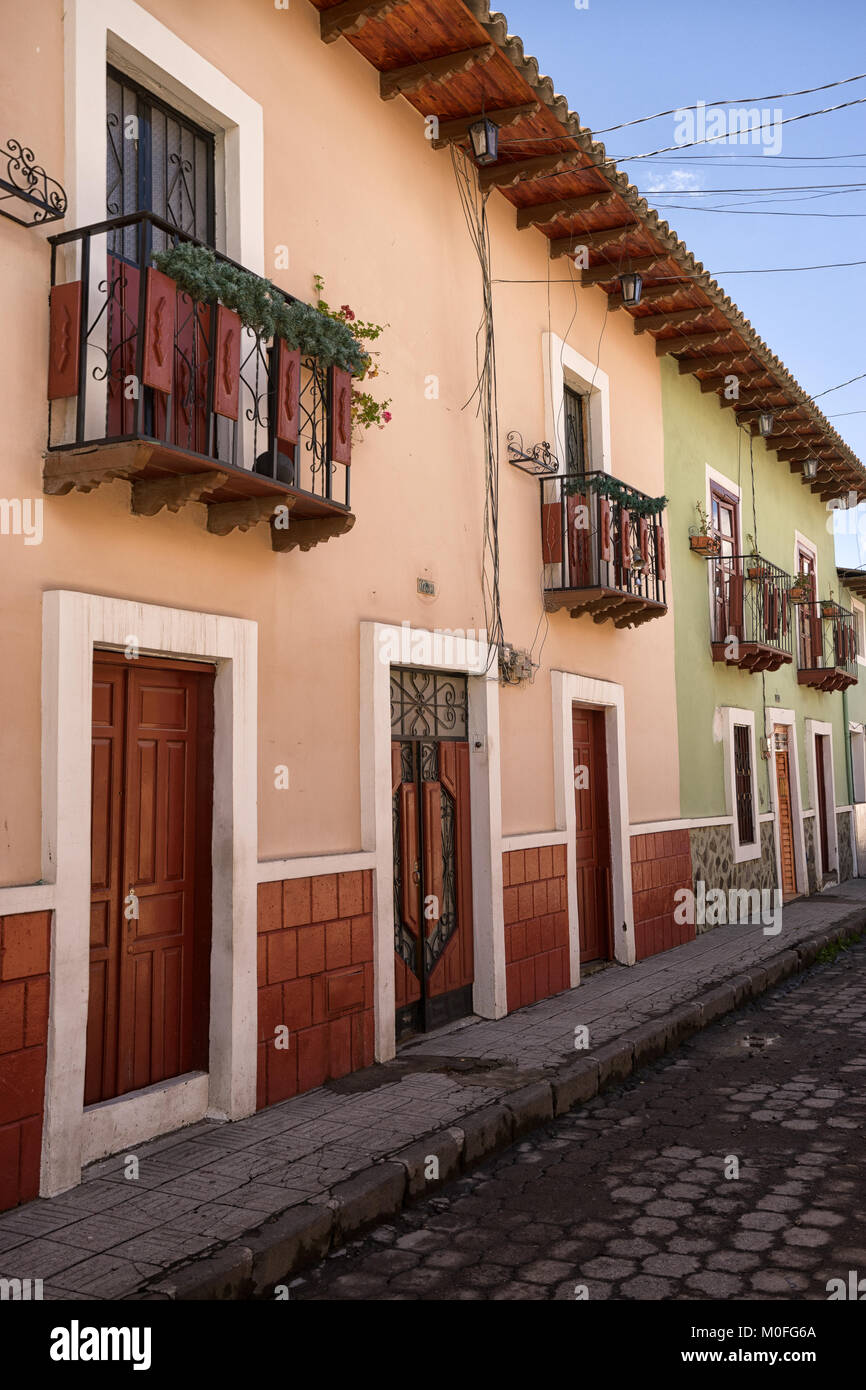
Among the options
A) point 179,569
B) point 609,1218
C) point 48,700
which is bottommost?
point 609,1218

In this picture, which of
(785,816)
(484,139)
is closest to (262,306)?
(484,139)

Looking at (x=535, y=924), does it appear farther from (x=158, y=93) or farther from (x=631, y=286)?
(x=158, y=93)

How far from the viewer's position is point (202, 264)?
5.08 meters

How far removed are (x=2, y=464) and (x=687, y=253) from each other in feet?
24.9

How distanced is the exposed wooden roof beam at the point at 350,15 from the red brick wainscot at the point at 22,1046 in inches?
215

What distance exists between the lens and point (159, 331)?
15.9ft

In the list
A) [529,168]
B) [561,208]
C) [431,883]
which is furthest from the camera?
[561,208]

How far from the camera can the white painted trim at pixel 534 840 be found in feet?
27.3

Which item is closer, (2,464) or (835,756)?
(2,464)

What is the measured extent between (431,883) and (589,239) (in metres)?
5.70

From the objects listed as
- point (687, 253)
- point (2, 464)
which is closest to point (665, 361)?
point (687, 253)

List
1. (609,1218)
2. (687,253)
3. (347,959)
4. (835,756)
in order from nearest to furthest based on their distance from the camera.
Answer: (609,1218) < (347,959) < (687,253) < (835,756)

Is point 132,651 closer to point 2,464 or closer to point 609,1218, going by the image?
point 2,464

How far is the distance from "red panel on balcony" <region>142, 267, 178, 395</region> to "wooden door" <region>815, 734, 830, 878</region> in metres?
15.6
